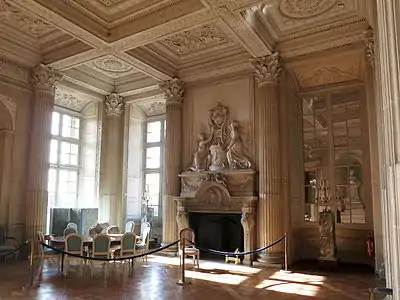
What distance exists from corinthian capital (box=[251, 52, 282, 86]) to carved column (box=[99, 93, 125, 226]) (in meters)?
5.09

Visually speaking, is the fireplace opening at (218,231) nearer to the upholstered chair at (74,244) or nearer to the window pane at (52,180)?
the upholstered chair at (74,244)

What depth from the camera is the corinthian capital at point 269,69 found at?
877 centimetres

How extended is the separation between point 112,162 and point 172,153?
2532mm

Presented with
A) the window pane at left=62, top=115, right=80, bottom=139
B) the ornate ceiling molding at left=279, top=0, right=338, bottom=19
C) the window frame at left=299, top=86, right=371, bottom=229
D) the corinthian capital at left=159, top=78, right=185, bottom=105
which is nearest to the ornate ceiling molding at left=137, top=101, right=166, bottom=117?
the corinthian capital at left=159, top=78, right=185, bottom=105

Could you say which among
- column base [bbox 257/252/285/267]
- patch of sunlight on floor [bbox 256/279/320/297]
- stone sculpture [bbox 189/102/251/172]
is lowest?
patch of sunlight on floor [bbox 256/279/320/297]

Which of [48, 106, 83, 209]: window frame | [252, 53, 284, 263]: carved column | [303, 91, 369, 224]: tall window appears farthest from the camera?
[48, 106, 83, 209]: window frame

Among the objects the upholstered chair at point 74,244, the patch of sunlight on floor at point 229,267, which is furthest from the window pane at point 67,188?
the patch of sunlight on floor at point 229,267

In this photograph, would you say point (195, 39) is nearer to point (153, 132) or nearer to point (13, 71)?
point (153, 132)

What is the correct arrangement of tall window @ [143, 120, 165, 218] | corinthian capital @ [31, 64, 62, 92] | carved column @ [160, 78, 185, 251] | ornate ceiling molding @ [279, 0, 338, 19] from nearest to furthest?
ornate ceiling molding @ [279, 0, 338, 19] → corinthian capital @ [31, 64, 62, 92] → carved column @ [160, 78, 185, 251] → tall window @ [143, 120, 165, 218]

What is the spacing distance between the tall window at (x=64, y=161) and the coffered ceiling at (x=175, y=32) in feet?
6.85

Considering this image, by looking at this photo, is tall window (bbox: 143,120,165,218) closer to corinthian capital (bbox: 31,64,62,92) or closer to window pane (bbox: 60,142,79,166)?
window pane (bbox: 60,142,79,166)

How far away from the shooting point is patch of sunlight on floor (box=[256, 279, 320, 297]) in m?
5.79

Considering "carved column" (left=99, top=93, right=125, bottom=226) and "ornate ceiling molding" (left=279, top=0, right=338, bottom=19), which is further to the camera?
"carved column" (left=99, top=93, right=125, bottom=226)

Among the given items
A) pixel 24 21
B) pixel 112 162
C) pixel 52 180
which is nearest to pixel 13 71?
pixel 24 21
